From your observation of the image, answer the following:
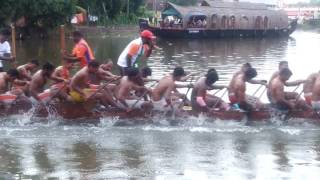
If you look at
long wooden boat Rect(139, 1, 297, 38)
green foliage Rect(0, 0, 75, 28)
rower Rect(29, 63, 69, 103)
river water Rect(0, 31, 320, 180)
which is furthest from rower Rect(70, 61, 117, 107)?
long wooden boat Rect(139, 1, 297, 38)

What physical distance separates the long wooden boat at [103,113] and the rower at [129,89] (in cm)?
14

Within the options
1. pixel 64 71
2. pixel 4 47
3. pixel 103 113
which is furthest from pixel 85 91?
pixel 4 47

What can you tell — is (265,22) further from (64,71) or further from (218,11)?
(64,71)

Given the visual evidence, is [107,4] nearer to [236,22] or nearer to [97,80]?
[236,22]

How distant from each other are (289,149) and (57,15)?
104 feet

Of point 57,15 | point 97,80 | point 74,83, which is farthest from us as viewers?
point 57,15

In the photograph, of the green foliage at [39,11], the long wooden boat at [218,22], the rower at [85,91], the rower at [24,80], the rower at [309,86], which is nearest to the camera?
the rower at [85,91]

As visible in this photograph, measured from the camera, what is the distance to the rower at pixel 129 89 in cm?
1111

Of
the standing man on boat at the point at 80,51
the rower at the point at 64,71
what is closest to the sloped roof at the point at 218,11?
the standing man on boat at the point at 80,51

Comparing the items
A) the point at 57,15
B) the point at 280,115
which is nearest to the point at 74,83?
the point at 280,115

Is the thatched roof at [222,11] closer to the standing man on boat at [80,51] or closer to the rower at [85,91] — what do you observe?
the standing man on boat at [80,51]

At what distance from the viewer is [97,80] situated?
39.0 ft

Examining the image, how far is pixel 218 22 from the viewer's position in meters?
49.4

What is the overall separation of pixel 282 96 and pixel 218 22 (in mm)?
38737
